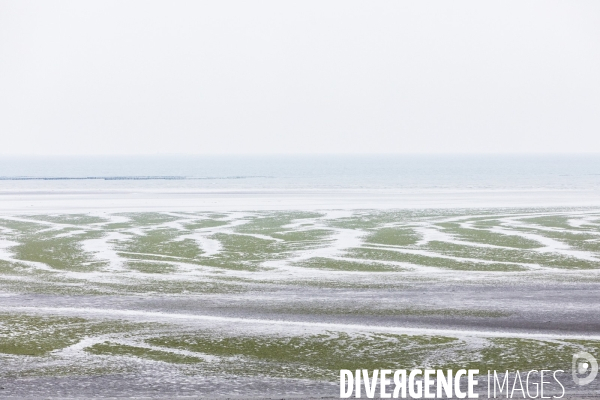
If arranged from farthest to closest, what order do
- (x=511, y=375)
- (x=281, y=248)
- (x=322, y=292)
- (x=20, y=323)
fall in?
(x=281, y=248) < (x=322, y=292) < (x=20, y=323) < (x=511, y=375)

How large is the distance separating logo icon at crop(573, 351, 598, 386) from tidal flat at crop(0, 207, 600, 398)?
0.65 feet

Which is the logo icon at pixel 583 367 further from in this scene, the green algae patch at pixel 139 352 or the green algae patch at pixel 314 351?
the green algae patch at pixel 139 352

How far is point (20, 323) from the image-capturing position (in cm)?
1862

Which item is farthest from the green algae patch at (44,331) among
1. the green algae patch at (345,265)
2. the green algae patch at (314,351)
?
the green algae patch at (345,265)

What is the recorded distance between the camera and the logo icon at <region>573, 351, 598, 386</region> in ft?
44.6

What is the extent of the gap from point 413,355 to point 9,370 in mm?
6823

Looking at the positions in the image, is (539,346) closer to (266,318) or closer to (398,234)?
(266,318)

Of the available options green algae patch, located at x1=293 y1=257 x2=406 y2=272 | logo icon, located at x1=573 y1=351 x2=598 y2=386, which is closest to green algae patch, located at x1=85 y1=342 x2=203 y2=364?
logo icon, located at x1=573 y1=351 x2=598 y2=386

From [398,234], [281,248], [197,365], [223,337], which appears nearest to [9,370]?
[197,365]

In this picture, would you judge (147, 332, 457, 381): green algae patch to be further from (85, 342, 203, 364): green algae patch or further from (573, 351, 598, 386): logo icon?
(573, 351, 598, 386): logo icon

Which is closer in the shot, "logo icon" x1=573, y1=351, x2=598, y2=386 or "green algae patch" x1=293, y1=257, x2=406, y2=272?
"logo icon" x1=573, y1=351, x2=598, y2=386

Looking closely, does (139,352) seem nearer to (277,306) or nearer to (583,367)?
(277,306)

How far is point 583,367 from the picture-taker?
47.2 ft

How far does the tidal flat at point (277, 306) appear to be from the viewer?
14.6 meters
